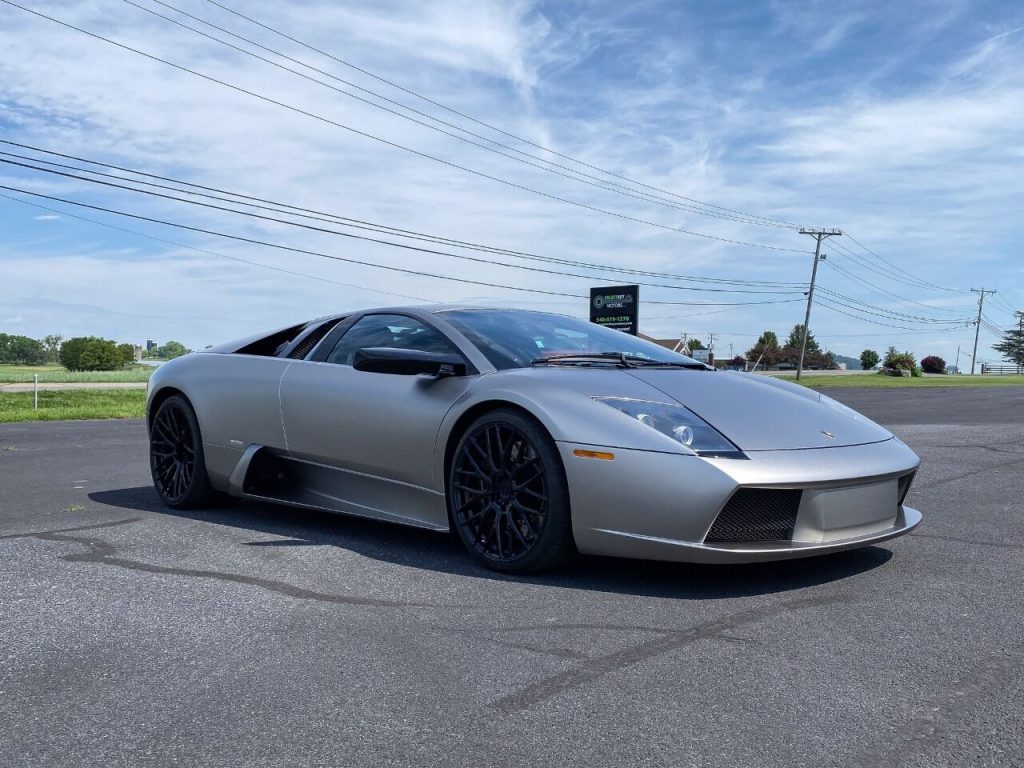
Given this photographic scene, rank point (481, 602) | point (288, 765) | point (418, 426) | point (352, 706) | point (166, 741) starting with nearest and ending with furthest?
1. point (288, 765)
2. point (166, 741)
3. point (352, 706)
4. point (481, 602)
5. point (418, 426)

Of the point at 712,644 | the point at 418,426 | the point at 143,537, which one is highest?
the point at 418,426

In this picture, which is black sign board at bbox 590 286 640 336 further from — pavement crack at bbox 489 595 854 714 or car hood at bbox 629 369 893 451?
pavement crack at bbox 489 595 854 714

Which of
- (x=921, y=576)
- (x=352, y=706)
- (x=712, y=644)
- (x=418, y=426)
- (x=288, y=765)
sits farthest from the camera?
(x=418, y=426)

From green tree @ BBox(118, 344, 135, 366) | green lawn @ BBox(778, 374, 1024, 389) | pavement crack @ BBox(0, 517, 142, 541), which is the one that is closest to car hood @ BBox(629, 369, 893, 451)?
pavement crack @ BBox(0, 517, 142, 541)

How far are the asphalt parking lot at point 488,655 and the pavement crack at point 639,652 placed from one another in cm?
1

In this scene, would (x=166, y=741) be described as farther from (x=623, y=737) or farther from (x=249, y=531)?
(x=249, y=531)

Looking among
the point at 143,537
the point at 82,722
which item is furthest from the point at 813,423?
the point at 143,537

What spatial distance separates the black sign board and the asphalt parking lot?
33.4 metres

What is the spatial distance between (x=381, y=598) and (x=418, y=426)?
1.03 metres

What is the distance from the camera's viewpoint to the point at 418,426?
444 cm

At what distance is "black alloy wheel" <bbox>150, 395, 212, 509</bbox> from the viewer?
571 cm

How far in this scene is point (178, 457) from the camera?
591 centimetres

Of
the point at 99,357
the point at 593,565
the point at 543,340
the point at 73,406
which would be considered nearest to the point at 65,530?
the point at 543,340

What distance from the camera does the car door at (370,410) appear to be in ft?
14.5
